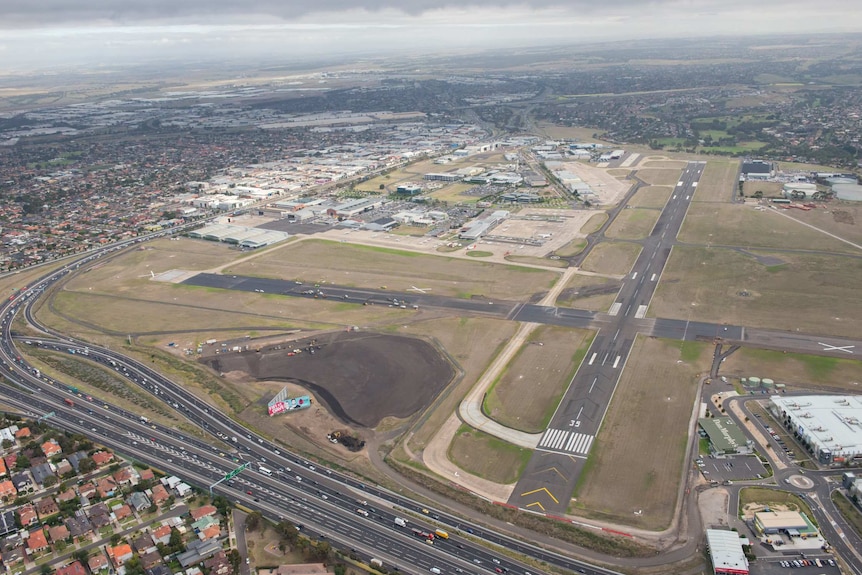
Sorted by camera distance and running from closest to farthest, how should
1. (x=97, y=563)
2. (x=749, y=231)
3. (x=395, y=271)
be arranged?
(x=97, y=563)
(x=395, y=271)
(x=749, y=231)

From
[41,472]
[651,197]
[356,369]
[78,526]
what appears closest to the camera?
[78,526]

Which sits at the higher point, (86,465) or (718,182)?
(86,465)

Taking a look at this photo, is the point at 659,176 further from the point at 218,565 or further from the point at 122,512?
the point at 122,512

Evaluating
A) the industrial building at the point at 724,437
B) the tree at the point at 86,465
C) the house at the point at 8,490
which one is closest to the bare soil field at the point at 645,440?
the industrial building at the point at 724,437

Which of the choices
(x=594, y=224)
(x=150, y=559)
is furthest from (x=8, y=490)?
(x=594, y=224)

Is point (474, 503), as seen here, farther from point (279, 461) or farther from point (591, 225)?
point (591, 225)

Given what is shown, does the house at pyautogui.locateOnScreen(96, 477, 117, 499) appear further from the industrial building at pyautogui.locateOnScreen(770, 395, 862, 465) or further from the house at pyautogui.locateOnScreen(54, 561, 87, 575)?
the industrial building at pyautogui.locateOnScreen(770, 395, 862, 465)
